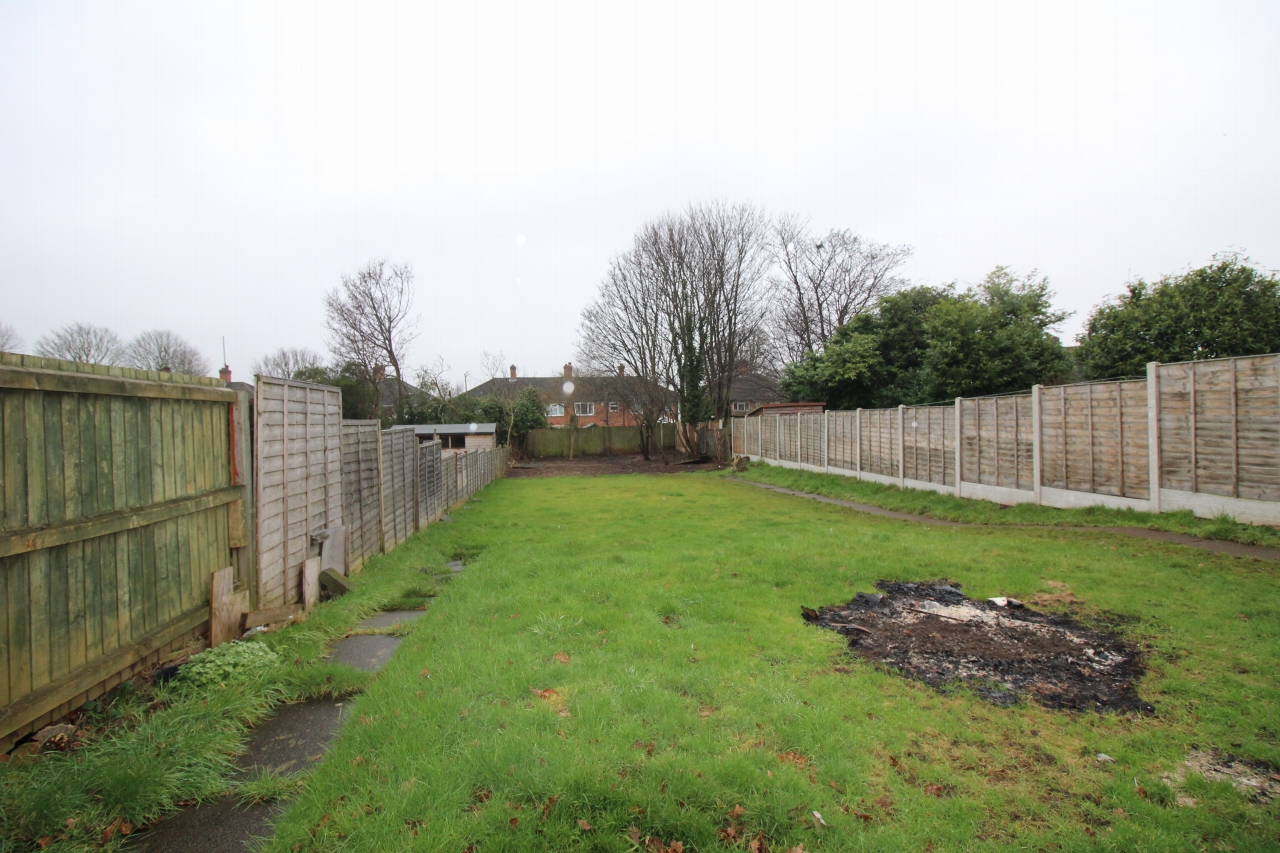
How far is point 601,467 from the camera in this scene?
30.6m

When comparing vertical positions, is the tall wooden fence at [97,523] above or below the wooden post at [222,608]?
above

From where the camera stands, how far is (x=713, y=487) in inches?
790

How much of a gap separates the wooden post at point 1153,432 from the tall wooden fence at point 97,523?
38.0 ft

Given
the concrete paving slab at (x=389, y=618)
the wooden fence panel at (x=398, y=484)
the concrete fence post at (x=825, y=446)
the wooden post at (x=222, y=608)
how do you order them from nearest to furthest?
1. the wooden post at (x=222, y=608)
2. the concrete paving slab at (x=389, y=618)
3. the wooden fence panel at (x=398, y=484)
4. the concrete fence post at (x=825, y=446)

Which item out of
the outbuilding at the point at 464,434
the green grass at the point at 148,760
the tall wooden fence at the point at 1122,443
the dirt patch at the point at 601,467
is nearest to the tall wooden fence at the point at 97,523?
the green grass at the point at 148,760

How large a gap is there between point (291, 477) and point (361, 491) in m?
2.10

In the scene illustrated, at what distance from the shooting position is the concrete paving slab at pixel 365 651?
452 centimetres

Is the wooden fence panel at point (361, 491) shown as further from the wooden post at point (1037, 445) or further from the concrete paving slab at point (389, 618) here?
the wooden post at point (1037, 445)

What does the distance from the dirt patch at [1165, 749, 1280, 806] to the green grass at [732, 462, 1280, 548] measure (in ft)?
20.1

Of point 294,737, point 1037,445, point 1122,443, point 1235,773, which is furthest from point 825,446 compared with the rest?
point 294,737

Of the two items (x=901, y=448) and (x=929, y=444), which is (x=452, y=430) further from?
(x=929, y=444)

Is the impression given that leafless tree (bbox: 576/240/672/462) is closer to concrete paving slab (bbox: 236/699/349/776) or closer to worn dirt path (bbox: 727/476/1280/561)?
worn dirt path (bbox: 727/476/1280/561)

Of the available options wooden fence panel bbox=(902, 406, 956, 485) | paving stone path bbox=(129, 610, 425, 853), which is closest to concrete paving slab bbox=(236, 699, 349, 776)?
paving stone path bbox=(129, 610, 425, 853)

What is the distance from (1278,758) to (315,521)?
7295 mm
